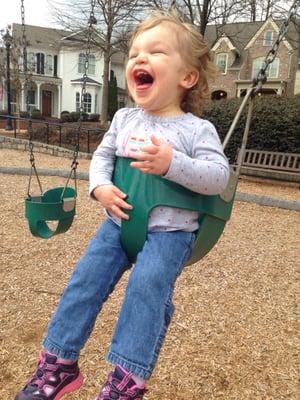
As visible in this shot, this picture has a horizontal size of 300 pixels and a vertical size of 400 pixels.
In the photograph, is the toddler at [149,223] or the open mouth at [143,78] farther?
the open mouth at [143,78]

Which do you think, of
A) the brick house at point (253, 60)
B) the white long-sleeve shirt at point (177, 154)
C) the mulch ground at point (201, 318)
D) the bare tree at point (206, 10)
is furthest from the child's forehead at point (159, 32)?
the brick house at point (253, 60)

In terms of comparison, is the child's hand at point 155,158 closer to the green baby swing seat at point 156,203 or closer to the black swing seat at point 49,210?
the green baby swing seat at point 156,203

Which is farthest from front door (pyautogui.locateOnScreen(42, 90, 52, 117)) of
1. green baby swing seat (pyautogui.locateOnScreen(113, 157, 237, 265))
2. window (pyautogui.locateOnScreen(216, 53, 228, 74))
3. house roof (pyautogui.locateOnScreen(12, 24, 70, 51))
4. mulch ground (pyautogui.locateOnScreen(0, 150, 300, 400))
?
green baby swing seat (pyautogui.locateOnScreen(113, 157, 237, 265))

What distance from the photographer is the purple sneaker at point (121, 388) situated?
126 centimetres

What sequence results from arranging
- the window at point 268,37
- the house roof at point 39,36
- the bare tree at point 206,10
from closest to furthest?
the bare tree at point 206,10 < the window at point 268,37 < the house roof at point 39,36

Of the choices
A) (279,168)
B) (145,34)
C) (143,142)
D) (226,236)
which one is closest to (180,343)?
(143,142)

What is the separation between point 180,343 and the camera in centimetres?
277

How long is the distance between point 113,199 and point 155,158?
0.24m

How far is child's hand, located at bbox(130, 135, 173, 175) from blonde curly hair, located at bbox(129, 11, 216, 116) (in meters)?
0.37

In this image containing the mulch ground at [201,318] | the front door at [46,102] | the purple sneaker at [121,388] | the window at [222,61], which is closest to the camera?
the purple sneaker at [121,388]

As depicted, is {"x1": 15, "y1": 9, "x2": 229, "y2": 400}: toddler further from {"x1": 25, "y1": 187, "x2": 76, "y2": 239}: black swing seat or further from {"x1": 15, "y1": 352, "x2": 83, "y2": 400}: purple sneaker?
{"x1": 25, "y1": 187, "x2": 76, "y2": 239}: black swing seat

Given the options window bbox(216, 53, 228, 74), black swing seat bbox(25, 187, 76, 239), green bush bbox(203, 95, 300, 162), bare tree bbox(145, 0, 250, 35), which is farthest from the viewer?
window bbox(216, 53, 228, 74)

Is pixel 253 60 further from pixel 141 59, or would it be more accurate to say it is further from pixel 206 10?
pixel 141 59

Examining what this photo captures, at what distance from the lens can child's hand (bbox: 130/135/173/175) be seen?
51.3 inches
